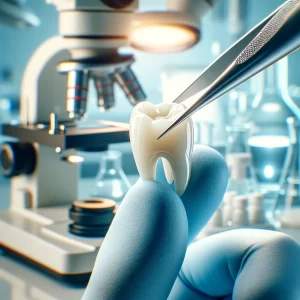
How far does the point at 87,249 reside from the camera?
0.71 metres

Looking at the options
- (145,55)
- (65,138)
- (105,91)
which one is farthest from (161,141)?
(145,55)

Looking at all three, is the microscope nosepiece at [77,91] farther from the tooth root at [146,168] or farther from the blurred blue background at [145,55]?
the blurred blue background at [145,55]

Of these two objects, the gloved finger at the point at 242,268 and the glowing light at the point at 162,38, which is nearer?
the gloved finger at the point at 242,268

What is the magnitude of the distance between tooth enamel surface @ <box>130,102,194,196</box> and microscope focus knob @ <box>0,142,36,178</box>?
519 millimetres

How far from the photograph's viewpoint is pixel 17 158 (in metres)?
0.88

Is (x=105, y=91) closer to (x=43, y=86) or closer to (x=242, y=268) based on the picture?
(x=43, y=86)

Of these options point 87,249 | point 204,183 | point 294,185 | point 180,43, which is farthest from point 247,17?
point 204,183

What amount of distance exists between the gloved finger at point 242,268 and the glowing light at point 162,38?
0.38 meters

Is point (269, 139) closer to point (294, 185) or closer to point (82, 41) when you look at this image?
point (294, 185)

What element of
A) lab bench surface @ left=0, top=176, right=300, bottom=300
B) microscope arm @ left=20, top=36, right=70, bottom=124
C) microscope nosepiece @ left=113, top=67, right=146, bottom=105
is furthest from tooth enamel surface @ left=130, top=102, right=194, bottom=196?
microscope arm @ left=20, top=36, right=70, bottom=124

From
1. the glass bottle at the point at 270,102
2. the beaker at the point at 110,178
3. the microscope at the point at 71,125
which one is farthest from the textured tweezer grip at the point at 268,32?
the glass bottle at the point at 270,102

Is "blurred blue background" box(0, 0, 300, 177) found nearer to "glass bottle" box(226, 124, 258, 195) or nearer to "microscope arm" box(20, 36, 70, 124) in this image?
"glass bottle" box(226, 124, 258, 195)

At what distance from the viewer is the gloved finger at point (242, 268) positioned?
374 mm

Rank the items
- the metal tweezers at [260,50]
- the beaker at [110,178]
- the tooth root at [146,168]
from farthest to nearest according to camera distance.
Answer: the beaker at [110,178] → the tooth root at [146,168] → the metal tweezers at [260,50]
